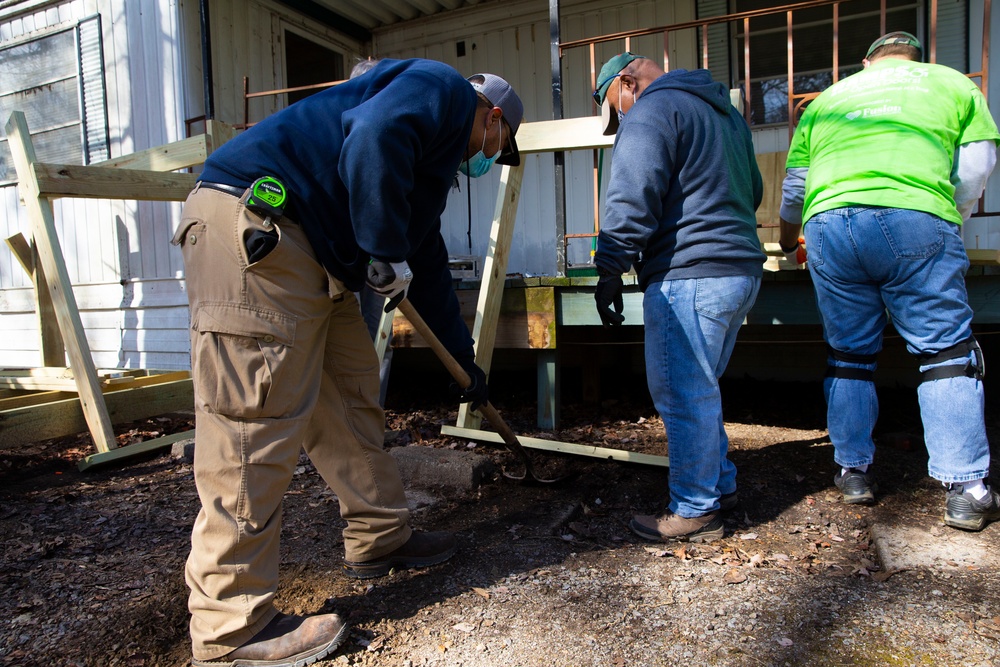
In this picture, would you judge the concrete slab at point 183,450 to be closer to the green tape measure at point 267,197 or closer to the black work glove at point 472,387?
the black work glove at point 472,387

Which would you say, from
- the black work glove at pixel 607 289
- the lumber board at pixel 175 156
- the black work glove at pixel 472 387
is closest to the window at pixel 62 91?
the lumber board at pixel 175 156

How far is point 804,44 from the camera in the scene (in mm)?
5719

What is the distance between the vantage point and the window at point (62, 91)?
6117mm

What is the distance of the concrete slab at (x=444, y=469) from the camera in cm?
313

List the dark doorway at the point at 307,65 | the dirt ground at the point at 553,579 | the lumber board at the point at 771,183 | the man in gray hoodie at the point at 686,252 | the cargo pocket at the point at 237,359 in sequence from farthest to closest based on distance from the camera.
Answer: the dark doorway at the point at 307,65
the lumber board at the point at 771,183
the man in gray hoodie at the point at 686,252
the dirt ground at the point at 553,579
the cargo pocket at the point at 237,359

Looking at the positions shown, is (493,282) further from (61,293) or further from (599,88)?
(61,293)

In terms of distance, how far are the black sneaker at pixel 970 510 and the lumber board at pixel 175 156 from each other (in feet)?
14.1

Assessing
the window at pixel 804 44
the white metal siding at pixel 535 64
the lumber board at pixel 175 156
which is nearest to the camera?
the lumber board at pixel 175 156

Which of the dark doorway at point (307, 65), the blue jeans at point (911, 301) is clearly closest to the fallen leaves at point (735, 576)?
the blue jeans at point (911, 301)

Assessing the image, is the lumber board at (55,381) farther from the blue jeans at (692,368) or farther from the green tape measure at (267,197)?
the blue jeans at (692,368)

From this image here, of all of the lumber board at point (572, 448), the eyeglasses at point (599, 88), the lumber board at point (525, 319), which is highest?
the eyeglasses at point (599, 88)

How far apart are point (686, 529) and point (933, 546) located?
0.86 meters

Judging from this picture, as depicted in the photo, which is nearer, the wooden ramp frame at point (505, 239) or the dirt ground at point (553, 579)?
the dirt ground at point (553, 579)

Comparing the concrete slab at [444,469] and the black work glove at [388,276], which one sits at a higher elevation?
the black work glove at [388,276]
